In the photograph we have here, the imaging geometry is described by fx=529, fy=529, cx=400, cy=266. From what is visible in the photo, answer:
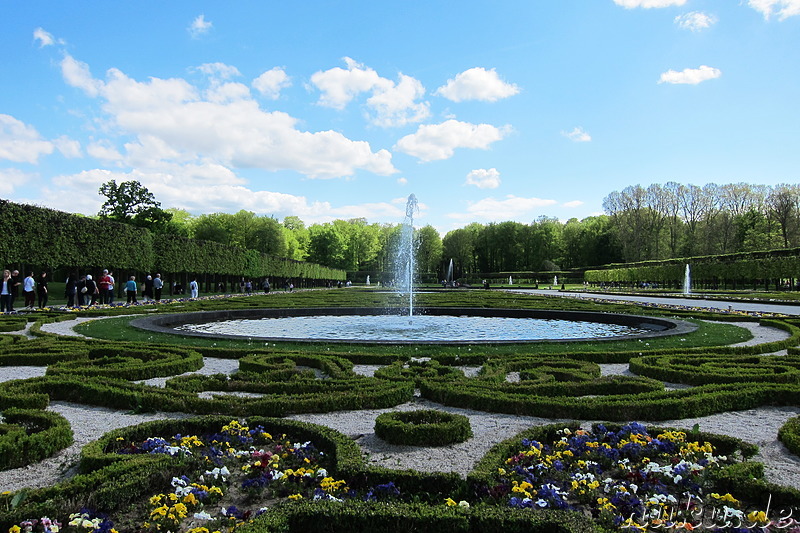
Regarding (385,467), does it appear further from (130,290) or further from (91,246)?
(91,246)

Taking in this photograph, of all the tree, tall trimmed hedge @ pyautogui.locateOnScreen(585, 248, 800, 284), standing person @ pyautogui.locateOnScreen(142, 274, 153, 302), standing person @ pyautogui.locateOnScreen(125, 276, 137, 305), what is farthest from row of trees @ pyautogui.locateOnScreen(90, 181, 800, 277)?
standing person @ pyautogui.locateOnScreen(125, 276, 137, 305)

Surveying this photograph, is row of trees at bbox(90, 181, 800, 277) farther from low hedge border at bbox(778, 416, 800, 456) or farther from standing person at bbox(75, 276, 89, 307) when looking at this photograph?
low hedge border at bbox(778, 416, 800, 456)

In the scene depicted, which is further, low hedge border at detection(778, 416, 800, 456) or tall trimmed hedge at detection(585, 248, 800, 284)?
tall trimmed hedge at detection(585, 248, 800, 284)

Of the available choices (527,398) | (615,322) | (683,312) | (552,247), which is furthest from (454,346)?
(552,247)

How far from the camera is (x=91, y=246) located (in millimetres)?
27609

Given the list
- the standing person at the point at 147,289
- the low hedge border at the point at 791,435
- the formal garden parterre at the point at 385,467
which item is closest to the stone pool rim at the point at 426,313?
the formal garden parterre at the point at 385,467

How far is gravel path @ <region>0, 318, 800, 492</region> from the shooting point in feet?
12.8

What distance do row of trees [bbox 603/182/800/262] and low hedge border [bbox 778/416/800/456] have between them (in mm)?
65350

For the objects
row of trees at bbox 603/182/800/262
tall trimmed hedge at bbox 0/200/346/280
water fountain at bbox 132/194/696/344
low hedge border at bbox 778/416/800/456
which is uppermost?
row of trees at bbox 603/182/800/262

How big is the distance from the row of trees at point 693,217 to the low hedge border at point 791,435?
6535 centimetres

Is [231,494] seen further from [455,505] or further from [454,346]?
[454,346]

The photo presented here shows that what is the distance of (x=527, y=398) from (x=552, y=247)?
89508 mm

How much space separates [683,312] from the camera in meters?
18.2

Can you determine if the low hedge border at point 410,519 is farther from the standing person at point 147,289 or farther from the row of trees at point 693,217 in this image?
the row of trees at point 693,217
